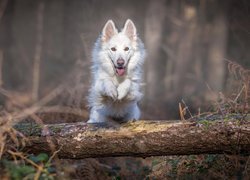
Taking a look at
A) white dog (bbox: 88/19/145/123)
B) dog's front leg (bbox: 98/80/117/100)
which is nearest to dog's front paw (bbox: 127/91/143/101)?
white dog (bbox: 88/19/145/123)

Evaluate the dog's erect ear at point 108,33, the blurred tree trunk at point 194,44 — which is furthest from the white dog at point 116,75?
the blurred tree trunk at point 194,44

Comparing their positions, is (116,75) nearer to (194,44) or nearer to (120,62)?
(120,62)

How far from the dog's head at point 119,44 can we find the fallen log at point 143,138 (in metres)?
1.48

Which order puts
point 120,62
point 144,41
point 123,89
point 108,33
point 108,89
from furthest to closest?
point 144,41 < point 108,33 < point 120,62 < point 123,89 < point 108,89

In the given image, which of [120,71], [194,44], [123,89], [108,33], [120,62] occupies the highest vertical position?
[194,44]

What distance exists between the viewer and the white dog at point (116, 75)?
7.99 m

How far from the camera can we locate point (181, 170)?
7406 mm

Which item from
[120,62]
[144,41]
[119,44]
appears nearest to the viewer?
[120,62]

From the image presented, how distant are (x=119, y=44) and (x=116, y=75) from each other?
0.57 meters

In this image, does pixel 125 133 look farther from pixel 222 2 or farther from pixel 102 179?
pixel 222 2

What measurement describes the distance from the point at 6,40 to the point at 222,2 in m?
9.59

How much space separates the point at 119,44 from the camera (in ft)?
28.2

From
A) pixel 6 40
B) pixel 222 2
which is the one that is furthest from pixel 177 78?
pixel 6 40

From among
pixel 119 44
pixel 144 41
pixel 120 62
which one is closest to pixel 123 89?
pixel 120 62
